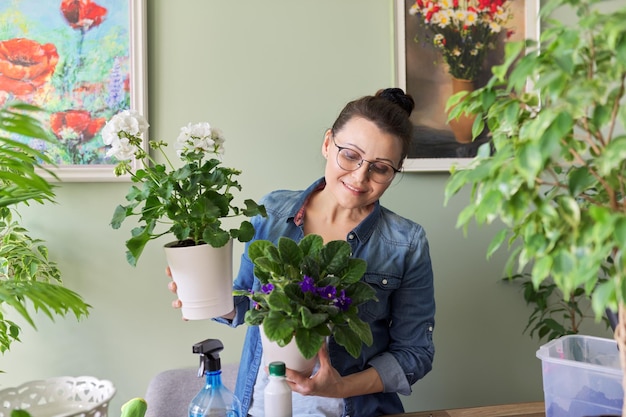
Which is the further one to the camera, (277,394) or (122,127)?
(122,127)

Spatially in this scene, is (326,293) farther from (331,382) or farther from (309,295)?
(331,382)

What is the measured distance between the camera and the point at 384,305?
4.81ft

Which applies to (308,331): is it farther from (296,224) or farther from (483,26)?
(483,26)

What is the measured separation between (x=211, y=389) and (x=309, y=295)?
25 centimetres

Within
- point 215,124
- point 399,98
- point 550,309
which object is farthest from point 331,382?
point 550,309

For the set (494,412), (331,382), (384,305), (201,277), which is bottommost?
(494,412)

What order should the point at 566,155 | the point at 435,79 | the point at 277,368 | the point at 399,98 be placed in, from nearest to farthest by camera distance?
the point at 566,155 < the point at 277,368 < the point at 399,98 < the point at 435,79

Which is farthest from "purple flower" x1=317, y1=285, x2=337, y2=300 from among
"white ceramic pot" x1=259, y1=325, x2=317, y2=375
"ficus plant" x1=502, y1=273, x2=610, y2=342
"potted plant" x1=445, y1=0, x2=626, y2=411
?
"ficus plant" x1=502, y1=273, x2=610, y2=342

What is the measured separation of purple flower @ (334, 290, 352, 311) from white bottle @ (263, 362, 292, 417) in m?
0.14

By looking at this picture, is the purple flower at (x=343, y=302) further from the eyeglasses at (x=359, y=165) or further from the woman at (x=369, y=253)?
the eyeglasses at (x=359, y=165)

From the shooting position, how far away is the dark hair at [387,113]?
4.49 ft

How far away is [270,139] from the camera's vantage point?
176cm

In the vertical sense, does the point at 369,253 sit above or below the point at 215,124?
below

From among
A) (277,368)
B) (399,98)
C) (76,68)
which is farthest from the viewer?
(76,68)
